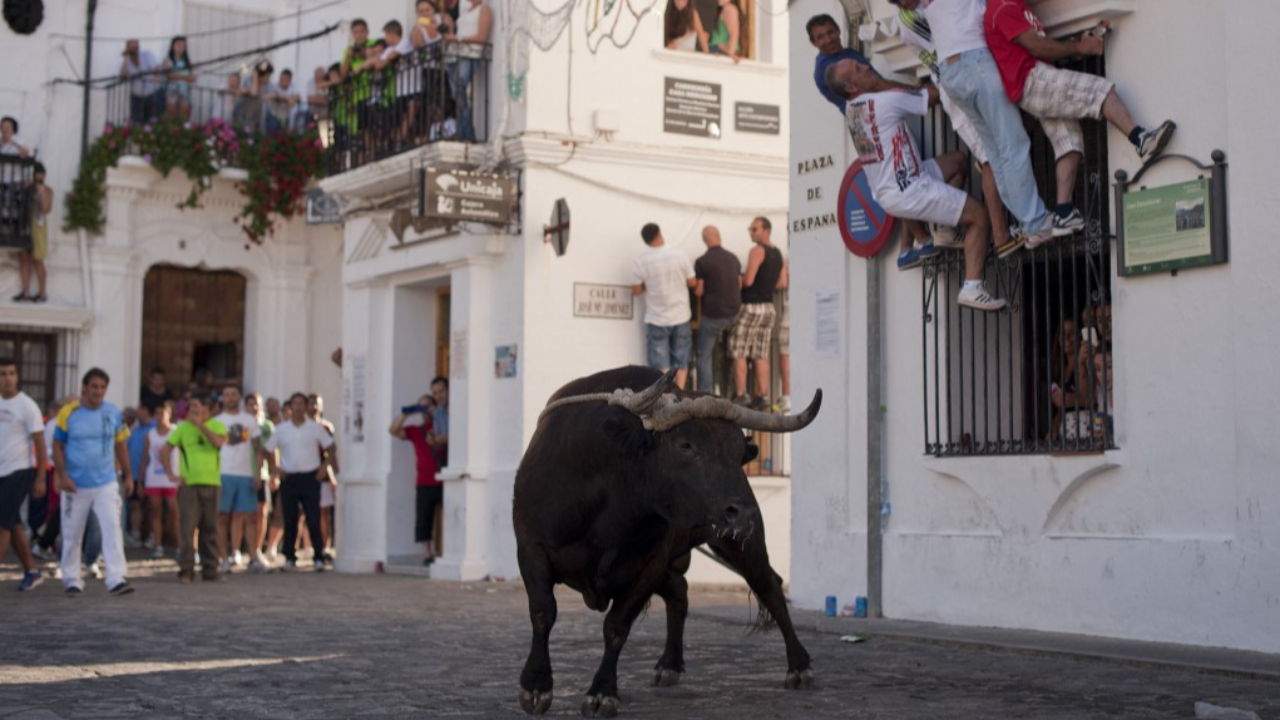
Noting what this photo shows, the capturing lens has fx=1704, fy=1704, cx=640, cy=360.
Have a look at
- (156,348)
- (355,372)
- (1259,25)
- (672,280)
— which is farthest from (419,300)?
(1259,25)

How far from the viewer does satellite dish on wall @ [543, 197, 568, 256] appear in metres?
17.9

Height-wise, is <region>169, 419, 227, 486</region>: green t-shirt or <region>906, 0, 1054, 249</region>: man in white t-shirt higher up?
<region>906, 0, 1054, 249</region>: man in white t-shirt

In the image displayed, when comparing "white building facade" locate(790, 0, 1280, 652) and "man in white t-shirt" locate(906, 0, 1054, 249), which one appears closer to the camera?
"white building facade" locate(790, 0, 1280, 652)

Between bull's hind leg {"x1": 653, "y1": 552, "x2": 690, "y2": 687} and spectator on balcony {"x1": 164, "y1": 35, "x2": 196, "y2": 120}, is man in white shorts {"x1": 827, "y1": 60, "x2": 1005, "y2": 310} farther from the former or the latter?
spectator on balcony {"x1": 164, "y1": 35, "x2": 196, "y2": 120}

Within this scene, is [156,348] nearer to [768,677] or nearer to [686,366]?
[686,366]

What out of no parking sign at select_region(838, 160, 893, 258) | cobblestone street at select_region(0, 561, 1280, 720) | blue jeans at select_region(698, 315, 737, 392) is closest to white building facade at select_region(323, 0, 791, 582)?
blue jeans at select_region(698, 315, 737, 392)

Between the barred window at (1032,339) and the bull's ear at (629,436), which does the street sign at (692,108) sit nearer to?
the barred window at (1032,339)

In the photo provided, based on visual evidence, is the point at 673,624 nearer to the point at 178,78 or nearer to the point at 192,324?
the point at 178,78

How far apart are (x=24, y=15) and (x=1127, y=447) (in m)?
20.4

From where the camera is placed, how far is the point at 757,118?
1931cm

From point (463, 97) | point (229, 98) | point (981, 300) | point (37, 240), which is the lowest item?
point (981, 300)

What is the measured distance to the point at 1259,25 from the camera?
9844mm

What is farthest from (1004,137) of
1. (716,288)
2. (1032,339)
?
(716,288)

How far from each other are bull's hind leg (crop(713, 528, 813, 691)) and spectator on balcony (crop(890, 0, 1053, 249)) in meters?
3.57
